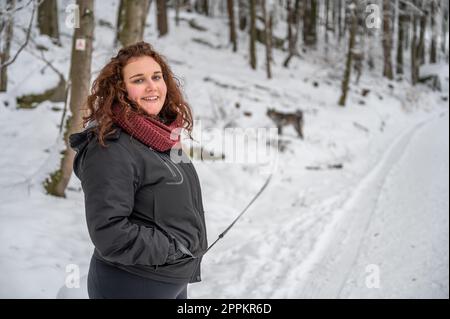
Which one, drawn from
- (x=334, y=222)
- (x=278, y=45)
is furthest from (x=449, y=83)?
(x=334, y=222)

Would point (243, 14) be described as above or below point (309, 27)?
above

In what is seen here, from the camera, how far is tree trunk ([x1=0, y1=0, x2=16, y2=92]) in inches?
162

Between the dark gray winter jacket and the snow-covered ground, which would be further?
the snow-covered ground

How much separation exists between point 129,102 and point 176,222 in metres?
0.58

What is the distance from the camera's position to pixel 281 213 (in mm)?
6832

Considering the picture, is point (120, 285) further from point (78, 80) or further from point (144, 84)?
point (78, 80)

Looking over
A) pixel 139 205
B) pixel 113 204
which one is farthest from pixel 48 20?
pixel 113 204

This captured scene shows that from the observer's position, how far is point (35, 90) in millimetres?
6977

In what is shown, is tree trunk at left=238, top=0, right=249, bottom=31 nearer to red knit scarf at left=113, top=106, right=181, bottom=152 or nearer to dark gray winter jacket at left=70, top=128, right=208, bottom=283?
red knit scarf at left=113, top=106, right=181, bottom=152

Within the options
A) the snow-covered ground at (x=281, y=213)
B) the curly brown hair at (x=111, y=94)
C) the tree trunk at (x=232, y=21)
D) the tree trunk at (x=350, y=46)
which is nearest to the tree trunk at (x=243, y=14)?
the tree trunk at (x=232, y=21)

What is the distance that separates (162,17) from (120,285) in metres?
19.1

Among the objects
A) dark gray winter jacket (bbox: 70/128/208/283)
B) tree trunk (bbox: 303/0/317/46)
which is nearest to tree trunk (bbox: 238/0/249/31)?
tree trunk (bbox: 303/0/317/46)

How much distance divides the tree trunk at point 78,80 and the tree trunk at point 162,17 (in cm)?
1458
